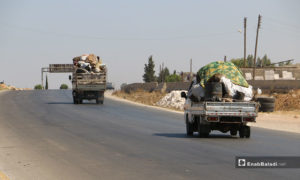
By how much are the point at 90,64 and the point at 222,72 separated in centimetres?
2698

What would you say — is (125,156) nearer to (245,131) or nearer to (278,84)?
(245,131)

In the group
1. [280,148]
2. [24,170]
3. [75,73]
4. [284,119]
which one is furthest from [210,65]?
[75,73]

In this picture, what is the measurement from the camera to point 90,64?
44.6 metres

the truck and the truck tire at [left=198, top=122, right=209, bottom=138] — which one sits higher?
the truck

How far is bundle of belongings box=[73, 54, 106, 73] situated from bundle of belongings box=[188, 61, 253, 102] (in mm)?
26039

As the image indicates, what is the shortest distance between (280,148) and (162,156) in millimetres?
3893

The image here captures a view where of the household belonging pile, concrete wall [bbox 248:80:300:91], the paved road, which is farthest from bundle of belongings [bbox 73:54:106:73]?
the paved road

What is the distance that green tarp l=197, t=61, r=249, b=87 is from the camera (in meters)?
18.5

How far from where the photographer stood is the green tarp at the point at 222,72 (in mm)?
18453

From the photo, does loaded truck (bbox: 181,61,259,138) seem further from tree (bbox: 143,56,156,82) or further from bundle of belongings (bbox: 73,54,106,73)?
tree (bbox: 143,56,156,82)

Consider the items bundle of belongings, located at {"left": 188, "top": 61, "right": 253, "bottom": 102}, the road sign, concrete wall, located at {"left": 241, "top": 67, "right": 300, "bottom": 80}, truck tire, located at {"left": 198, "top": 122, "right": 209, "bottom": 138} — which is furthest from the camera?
the road sign

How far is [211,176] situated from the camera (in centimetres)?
966

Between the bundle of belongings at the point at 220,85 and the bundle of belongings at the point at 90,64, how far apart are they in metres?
26.0

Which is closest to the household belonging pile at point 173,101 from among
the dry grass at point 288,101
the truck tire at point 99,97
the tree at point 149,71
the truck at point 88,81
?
the truck tire at point 99,97
